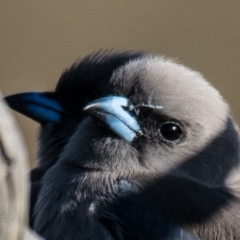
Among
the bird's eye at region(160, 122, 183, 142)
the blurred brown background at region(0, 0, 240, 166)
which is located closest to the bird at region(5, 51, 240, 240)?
the bird's eye at region(160, 122, 183, 142)

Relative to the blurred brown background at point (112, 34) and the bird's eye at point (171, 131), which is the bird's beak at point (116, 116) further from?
Answer: the blurred brown background at point (112, 34)

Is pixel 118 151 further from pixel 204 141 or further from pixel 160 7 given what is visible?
pixel 160 7

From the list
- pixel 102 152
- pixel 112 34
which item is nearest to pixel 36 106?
pixel 102 152

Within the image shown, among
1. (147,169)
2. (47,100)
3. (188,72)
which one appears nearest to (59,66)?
(47,100)

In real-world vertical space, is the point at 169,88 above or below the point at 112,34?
above

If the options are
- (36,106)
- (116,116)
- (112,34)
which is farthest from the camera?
(112,34)

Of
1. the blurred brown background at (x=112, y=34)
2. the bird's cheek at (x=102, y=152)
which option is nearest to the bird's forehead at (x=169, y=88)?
the bird's cheek at (x=102, y=152)

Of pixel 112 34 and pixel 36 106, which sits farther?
pixel 112 34

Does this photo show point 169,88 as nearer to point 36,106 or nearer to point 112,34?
point 36,106
